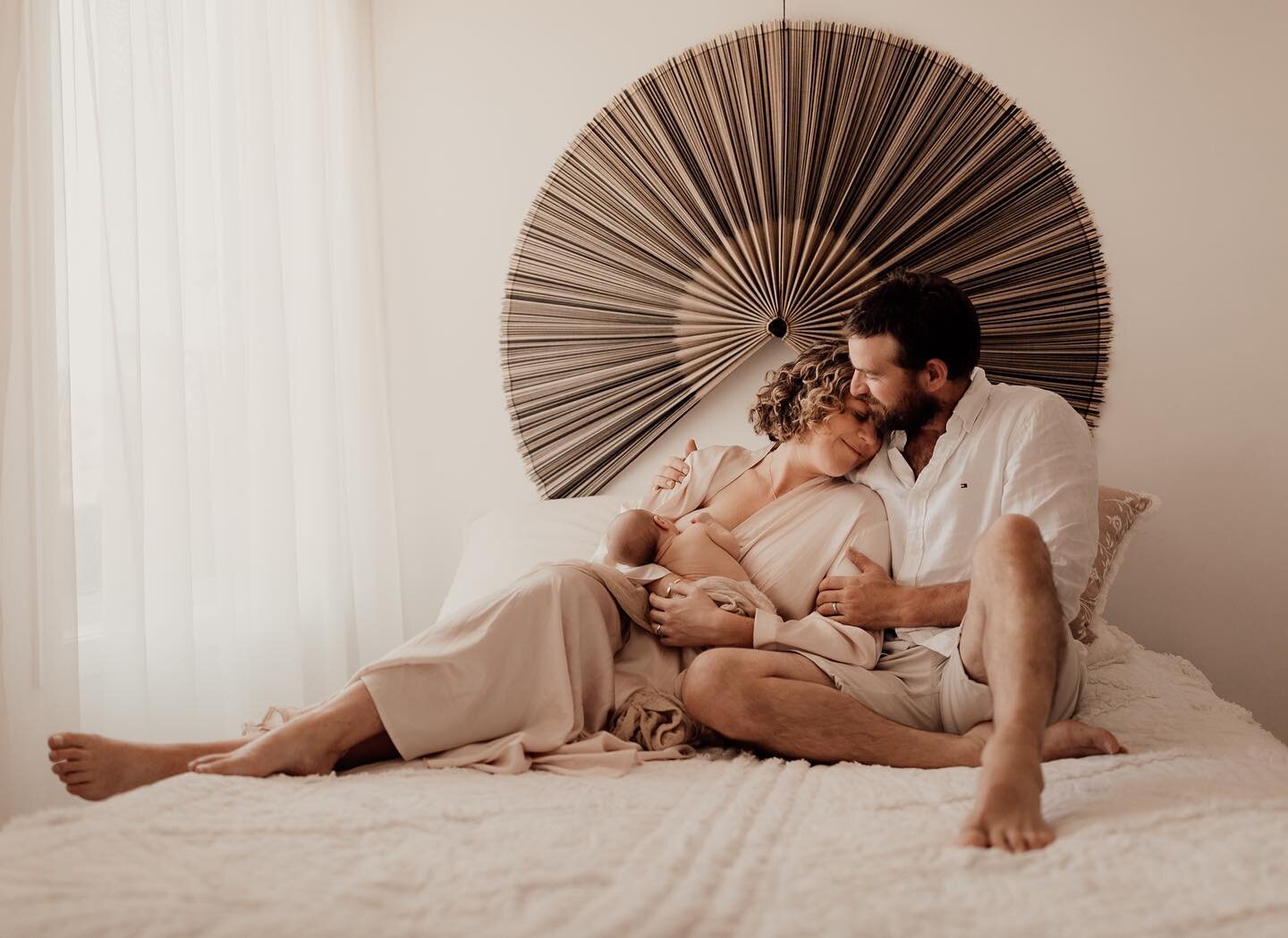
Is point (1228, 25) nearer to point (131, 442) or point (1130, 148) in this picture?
point (1130, 148)

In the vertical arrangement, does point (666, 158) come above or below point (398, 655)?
above

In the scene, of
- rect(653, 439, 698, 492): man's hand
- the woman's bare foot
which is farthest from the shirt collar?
the woman's bare foot

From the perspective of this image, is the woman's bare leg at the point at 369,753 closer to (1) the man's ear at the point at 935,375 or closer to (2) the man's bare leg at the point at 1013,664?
(2) the man's bare leg at the point at 1013,664

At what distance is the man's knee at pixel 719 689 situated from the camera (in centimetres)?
183

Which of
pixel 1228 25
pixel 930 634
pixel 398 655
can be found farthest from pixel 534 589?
pixel 1228 25

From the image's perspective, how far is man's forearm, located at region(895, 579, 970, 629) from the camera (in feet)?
6.53

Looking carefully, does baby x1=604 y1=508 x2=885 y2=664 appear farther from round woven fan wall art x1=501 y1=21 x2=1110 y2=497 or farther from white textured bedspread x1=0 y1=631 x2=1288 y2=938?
round woven fan wall art x1=501 y1=21 x2=1110 y2=497

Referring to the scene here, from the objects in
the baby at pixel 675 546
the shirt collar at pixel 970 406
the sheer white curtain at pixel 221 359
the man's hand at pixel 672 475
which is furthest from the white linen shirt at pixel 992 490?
the sheer white curtain at pixel 221 359

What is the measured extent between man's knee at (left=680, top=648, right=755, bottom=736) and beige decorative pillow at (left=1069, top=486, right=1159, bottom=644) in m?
0.78

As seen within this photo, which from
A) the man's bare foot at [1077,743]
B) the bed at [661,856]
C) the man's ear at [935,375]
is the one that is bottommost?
the man's bare foot at [1077,743]

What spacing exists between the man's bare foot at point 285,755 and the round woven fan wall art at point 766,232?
1473 millimetres

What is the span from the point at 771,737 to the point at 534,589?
489 mm

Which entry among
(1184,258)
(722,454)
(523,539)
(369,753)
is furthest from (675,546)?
(1184,258)

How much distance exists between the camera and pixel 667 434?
119 inches
